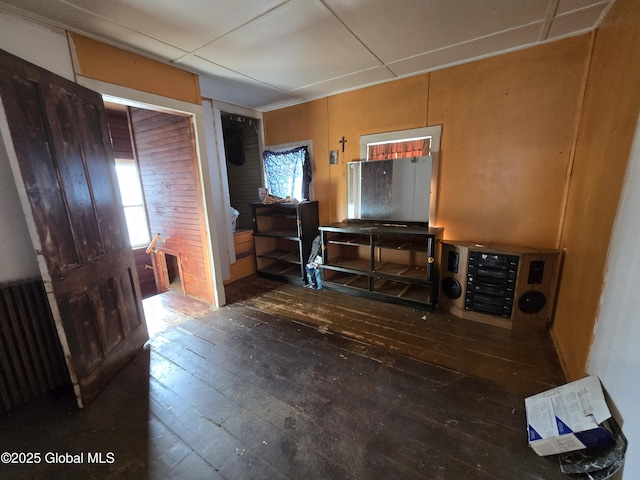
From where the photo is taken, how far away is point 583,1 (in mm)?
1698

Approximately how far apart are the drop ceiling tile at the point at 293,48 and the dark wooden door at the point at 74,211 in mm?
1157

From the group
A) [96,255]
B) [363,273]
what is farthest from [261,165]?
[96,255]

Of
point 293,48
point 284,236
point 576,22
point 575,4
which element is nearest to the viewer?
point 575,4

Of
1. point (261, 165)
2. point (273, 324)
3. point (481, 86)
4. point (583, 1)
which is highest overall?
point (583, 1)

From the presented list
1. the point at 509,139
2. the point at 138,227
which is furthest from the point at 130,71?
the point at 509,139

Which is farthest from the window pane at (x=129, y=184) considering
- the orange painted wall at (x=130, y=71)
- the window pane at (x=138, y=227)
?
the orange painted wall at (x=130, y=71)

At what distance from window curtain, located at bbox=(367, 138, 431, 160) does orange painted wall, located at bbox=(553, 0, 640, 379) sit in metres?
1.26

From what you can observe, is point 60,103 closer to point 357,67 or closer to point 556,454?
point 357,67

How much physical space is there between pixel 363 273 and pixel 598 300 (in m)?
1.96

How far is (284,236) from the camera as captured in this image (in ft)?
11.9

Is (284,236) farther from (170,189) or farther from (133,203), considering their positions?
(133,203)

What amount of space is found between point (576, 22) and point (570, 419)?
271 cm

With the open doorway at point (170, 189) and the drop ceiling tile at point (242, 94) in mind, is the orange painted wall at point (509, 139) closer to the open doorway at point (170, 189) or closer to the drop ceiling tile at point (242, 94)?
the drop ceiling tile at point (242, 94)

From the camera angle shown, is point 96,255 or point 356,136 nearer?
point 96,255
